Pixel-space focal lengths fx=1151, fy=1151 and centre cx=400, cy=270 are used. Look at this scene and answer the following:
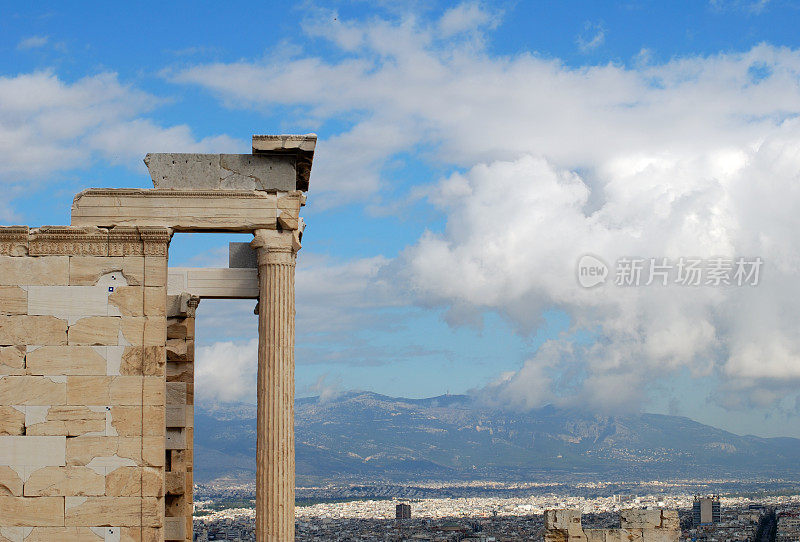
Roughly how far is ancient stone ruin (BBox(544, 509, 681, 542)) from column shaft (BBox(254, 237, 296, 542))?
8.25 meters

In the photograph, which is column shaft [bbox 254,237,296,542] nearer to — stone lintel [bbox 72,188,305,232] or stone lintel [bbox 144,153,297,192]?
stone lintel [bbox 72,188,305,232]

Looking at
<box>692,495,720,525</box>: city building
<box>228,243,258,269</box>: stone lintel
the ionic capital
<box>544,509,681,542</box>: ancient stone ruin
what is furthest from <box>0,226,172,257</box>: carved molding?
<box>692,495,720,525</box>: city building

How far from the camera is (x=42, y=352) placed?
677 inches

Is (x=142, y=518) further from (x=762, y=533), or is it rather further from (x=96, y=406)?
(x=762, y=533)

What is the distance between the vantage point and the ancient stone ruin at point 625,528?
77.9 ft

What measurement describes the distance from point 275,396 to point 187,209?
3.30 meters

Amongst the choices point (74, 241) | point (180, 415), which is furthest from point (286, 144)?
point (180, 415)

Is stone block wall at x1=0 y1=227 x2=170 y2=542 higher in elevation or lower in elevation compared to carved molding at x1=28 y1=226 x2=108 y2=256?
lower

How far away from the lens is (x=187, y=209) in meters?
18.4

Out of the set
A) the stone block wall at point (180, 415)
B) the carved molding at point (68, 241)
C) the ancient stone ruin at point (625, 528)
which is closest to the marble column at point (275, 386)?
the carved molding at point (68, 241)

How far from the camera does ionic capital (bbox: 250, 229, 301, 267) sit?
1825cm

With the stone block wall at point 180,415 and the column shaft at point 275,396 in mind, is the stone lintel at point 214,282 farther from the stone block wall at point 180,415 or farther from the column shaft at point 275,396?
the column shaft at point 275,396

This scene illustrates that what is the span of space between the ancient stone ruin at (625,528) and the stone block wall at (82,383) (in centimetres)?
1028

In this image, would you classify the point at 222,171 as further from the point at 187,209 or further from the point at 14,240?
the point at 14,240
